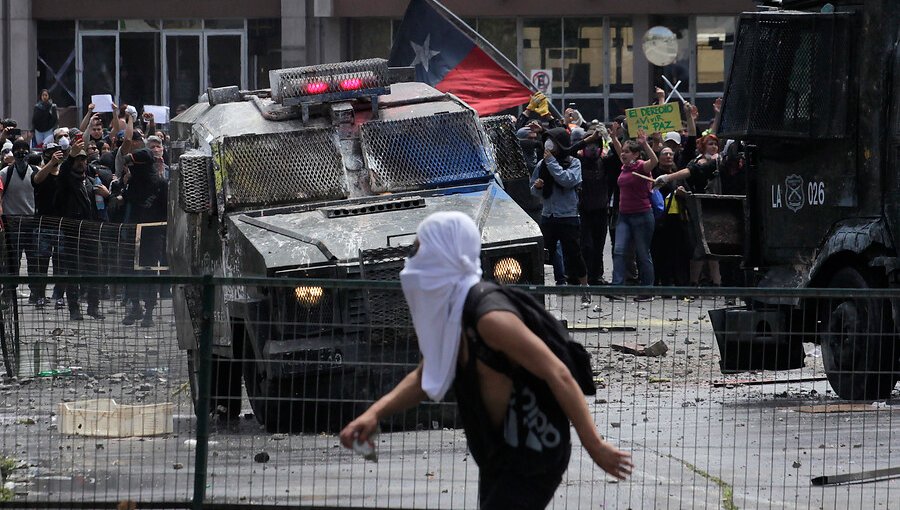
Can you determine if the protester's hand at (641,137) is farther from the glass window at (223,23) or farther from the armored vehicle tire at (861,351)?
the glass window at (223,23)

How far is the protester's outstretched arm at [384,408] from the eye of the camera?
198 inches

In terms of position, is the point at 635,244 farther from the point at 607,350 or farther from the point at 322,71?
the point at 607,350

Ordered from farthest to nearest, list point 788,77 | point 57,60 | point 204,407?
point 57,60 → point 788,77 → point 204,407

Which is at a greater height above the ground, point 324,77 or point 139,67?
point 139,67

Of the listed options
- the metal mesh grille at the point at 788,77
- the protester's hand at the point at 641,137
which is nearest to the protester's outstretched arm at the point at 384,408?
the metal mesh grille at the point at 788,77

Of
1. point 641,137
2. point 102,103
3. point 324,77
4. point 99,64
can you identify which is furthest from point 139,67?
point 324,77

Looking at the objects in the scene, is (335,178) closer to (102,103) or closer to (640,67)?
(102,103)

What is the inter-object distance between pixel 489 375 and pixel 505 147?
6.78 meters

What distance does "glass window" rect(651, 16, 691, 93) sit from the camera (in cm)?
3625

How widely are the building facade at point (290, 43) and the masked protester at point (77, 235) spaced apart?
1911 centimetres

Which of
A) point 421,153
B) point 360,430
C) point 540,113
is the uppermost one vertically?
point 540,113

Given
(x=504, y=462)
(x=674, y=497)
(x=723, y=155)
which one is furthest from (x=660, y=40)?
(x=504, y=462)

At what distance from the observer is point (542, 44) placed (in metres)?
37.1

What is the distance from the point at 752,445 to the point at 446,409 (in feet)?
5.12
